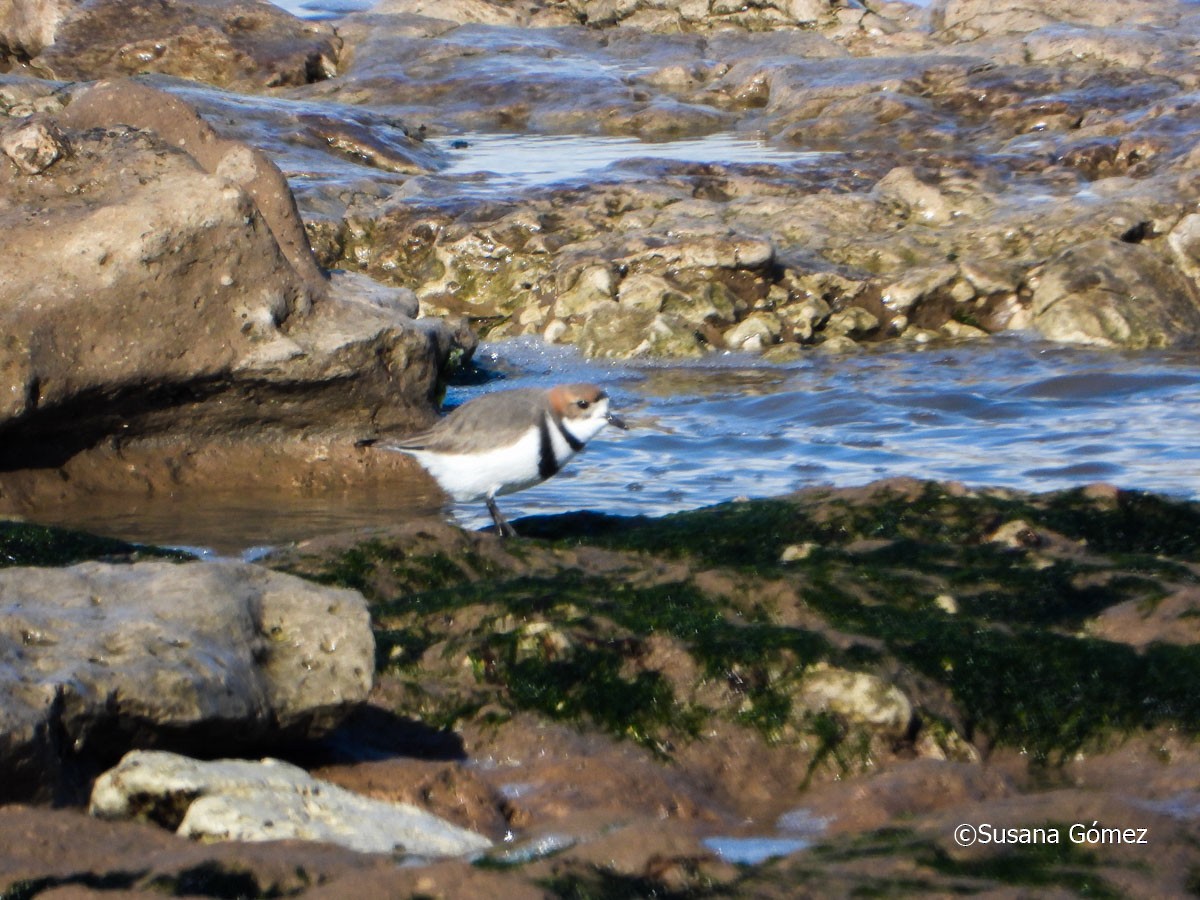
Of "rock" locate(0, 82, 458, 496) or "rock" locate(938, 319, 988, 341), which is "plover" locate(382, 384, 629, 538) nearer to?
"rock" locate(0, 82, 458, 496)

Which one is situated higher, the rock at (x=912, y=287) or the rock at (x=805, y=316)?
the rock at (x=912, y=287)

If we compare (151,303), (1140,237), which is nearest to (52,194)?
(151,303)

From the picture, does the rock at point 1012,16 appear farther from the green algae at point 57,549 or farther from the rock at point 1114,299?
the green algae at point 57,549

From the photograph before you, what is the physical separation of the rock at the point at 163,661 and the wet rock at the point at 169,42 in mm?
19613

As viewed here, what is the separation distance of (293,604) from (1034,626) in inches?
93.8

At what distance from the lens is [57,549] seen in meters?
5.40

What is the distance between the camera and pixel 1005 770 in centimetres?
368

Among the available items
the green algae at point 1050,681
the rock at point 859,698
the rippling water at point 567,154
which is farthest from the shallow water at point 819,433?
the rippling water at point 567,154

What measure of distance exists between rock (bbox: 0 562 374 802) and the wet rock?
64.3ft

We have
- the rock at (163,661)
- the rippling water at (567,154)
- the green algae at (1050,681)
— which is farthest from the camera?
the rippling water at (567,154)

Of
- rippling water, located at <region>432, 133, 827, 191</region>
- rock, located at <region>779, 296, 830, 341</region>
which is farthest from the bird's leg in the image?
rippling water, located at <region>432, 133, 827, 191</region>

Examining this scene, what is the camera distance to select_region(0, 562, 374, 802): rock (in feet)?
8.74

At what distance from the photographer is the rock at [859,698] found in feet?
12.0

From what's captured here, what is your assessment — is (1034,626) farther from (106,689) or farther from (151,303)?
(151,303)
